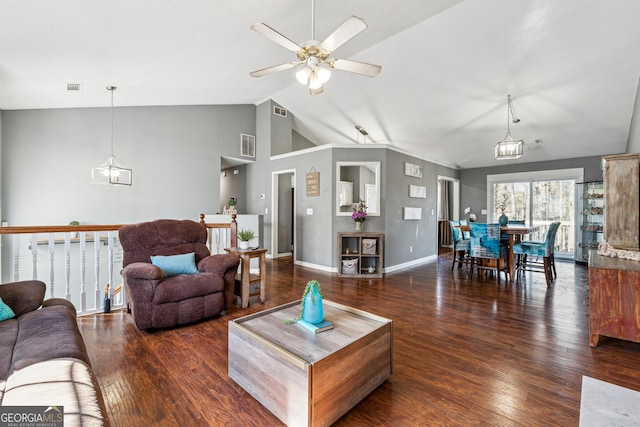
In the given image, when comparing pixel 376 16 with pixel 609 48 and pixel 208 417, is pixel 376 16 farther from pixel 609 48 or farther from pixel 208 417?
pixel 208 417

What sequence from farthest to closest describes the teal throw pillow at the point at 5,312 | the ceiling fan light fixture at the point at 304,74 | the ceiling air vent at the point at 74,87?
1. the ceiling air vent at the point at 74,87
2. the ceiling fan light fixture at the point at 304,74
3. the teal throw pillow at the point at 5,312

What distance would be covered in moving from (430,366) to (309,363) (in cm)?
117

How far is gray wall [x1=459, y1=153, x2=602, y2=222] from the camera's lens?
21.0 feet

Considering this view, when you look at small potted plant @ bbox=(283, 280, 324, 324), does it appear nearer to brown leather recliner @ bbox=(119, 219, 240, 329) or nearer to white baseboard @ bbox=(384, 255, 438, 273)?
brown leather recliner @ bbox=(119, 219, 240, 329)

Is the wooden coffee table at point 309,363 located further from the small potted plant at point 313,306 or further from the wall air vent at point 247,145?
the wall air vent at point 247,145

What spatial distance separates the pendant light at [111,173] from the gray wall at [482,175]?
8.24 metres

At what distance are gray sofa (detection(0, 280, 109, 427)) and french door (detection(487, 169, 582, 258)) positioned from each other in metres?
8.33

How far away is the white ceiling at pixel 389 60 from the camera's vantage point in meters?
2.94

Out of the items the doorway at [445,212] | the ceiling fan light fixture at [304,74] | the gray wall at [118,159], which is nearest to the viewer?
the ceiling fan light fixture at [304,74]

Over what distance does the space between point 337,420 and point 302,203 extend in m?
4.58

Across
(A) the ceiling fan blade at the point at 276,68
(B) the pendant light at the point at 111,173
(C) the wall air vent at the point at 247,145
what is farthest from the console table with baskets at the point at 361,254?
(B) the pendant light at the point at 111,173

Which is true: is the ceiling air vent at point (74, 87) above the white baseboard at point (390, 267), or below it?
above

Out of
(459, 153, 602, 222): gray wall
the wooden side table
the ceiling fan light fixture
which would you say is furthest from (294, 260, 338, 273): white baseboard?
(459, 153, 602, 222): gray wall

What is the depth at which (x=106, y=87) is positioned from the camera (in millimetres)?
4512
